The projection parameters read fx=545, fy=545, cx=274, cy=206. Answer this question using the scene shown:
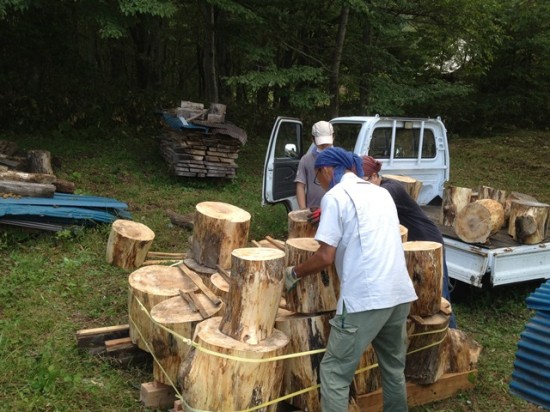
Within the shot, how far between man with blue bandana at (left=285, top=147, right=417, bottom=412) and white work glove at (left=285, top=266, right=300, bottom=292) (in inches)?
9.7

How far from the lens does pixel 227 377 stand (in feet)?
10.7

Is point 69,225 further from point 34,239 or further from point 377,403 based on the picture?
point 377,403

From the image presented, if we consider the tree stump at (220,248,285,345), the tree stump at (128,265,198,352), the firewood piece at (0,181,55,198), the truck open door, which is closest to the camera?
the tree stump at (220,248,285,345)

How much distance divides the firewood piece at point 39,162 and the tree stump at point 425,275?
722 centimetres

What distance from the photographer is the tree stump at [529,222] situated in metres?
6.00

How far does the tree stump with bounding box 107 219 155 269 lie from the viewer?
633 centimetres

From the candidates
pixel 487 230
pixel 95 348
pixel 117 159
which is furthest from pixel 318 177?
pixel 117 159

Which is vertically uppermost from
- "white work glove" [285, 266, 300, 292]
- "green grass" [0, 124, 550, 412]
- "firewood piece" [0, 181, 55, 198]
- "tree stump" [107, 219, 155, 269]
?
"white work glove" [285, 266, 300, 292]

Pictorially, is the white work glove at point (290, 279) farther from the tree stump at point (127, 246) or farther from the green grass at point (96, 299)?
the tree stump at point (127, 246)

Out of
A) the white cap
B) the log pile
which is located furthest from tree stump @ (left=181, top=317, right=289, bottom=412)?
the log pile

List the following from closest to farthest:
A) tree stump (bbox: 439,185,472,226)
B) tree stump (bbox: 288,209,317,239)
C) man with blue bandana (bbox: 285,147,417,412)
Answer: man with blue bandana (bbox: 285,147,417,412), tree stump (bbox: 288,209,317,239), tree stump (bbox: 439,185,472,226)

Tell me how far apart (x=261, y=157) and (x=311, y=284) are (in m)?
10.8

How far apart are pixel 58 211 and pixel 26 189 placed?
2.36ft

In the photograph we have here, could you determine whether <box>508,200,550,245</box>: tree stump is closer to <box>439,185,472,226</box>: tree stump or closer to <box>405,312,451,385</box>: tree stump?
<box>439,185,472,226</box>: tree stump
